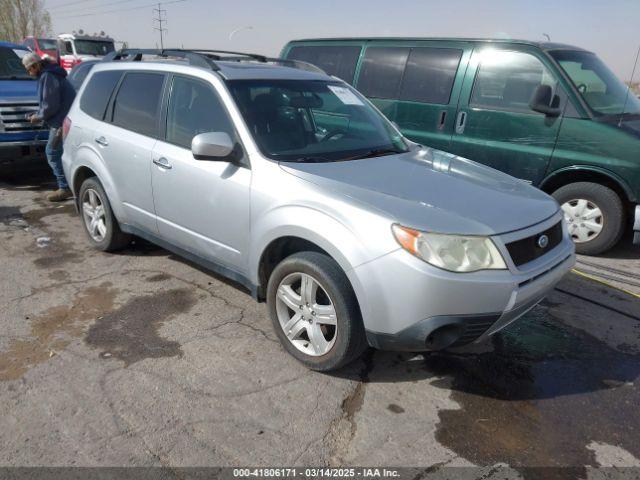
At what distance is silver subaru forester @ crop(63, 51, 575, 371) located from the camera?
257cm

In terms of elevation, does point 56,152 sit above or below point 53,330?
above

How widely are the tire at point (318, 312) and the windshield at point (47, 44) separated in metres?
27.3

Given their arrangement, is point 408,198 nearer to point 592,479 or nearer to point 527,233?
point 527,233

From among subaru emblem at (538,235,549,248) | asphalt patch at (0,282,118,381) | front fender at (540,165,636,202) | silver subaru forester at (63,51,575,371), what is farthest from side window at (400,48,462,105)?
asphalt patch at (0,282,118,381)

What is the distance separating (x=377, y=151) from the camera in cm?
367

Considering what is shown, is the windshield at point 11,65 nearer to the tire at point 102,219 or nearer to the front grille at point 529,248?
the tire at point 102,219

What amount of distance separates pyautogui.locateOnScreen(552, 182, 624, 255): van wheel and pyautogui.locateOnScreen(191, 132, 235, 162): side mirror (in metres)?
3.66

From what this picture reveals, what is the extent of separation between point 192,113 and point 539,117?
3509 mm

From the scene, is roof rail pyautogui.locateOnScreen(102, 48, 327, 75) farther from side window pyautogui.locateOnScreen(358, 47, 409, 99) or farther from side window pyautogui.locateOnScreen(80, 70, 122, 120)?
side window pyautogui.locateOnScreen(358, 47, 409, 99)

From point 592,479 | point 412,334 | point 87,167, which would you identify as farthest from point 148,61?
point 592,479

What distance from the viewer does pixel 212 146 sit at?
10.3 ft

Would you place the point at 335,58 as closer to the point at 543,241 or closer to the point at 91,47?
the point at 543,241

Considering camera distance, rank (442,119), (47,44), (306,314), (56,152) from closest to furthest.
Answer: (306,314), (442,119), (56,152), (47,44)

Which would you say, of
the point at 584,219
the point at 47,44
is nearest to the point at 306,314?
the point at 584,219
